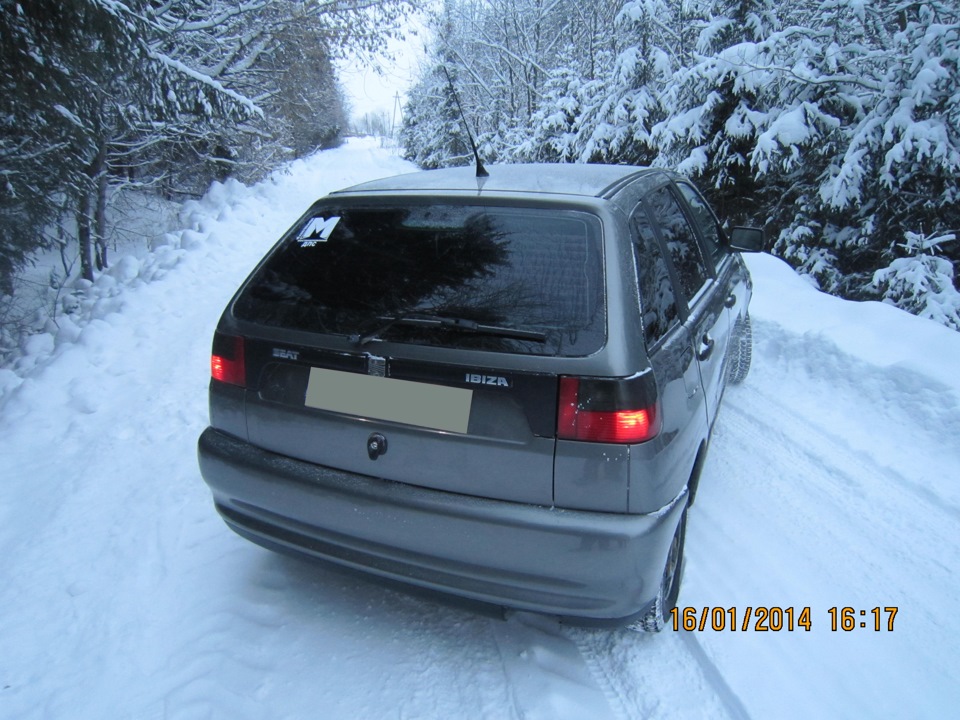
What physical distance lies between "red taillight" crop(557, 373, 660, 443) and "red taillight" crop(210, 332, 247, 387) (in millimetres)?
1206

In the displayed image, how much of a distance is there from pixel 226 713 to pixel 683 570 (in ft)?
5.84

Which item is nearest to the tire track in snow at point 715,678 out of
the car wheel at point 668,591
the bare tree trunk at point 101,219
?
the car wheel at point 668,591

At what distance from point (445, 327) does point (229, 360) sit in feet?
3.02

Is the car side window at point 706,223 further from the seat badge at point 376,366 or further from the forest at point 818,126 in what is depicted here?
the forest at point 818,126

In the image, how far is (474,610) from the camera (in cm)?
195

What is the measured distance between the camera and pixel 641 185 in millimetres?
2471

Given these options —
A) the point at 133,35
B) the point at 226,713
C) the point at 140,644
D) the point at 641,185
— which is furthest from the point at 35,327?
the point at 641,185

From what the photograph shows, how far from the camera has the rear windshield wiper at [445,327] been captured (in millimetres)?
1795

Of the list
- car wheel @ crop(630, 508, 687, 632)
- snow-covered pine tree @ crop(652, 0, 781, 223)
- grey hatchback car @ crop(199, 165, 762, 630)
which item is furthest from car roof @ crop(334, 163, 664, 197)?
snow-covered pine tree @ crop(652, 0, 781, 223)

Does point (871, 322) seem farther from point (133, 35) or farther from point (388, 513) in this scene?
point (133, 35)

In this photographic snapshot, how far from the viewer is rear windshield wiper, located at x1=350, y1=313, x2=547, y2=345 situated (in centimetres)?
179

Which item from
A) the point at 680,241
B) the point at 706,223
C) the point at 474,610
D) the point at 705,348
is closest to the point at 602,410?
the point at 474,610

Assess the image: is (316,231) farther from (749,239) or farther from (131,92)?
(131,92)

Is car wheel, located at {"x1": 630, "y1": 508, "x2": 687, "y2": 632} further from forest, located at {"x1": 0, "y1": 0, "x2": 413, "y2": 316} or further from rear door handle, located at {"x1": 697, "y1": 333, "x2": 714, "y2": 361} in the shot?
forest, located at {"x1": 0, "y1": 0, "x2": 413, "y2": 316}
